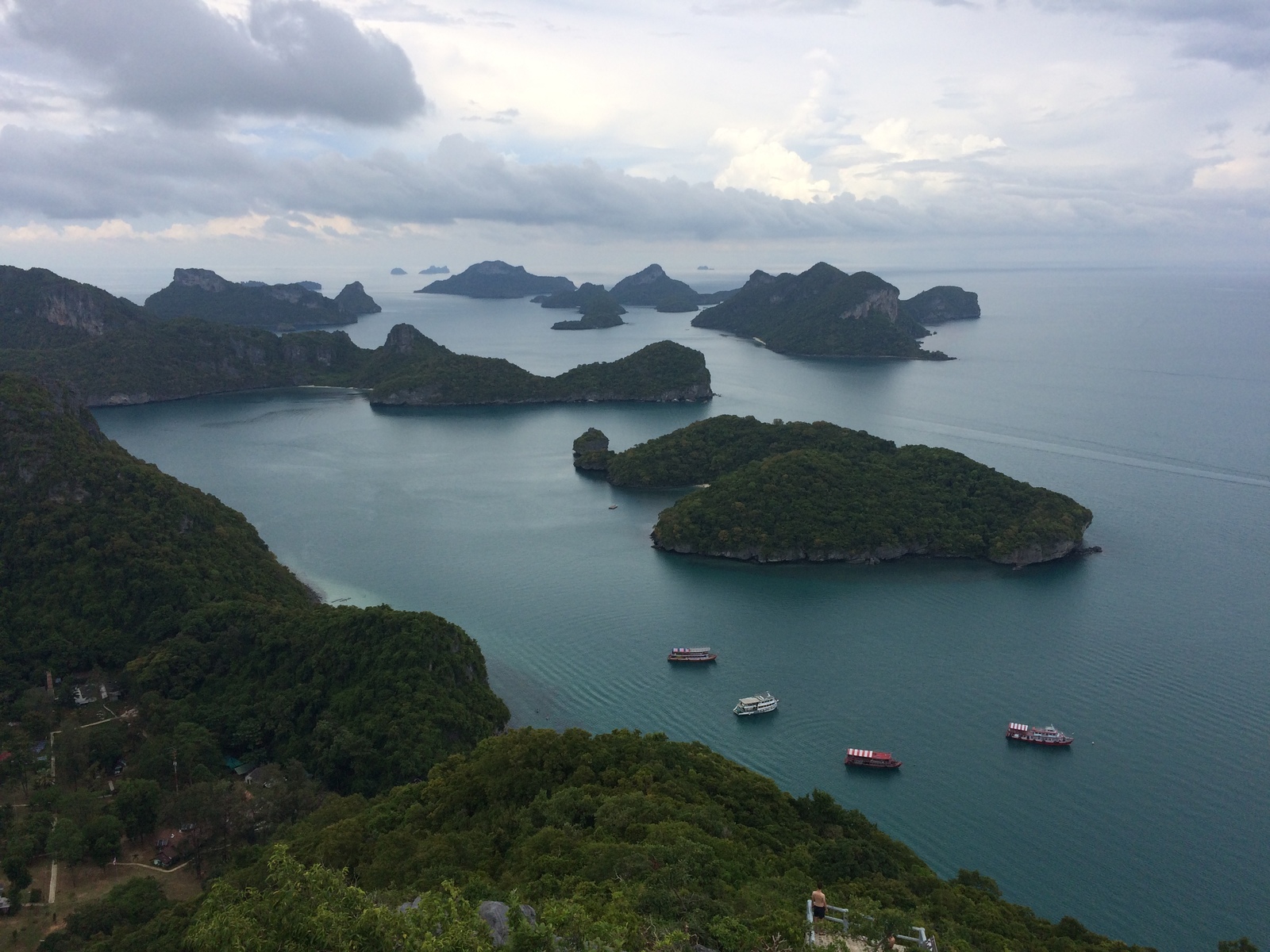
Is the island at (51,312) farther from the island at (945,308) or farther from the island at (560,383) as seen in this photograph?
the island at (945,308)

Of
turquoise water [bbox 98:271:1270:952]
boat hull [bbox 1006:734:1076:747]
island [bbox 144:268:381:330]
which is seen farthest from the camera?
island [bbox 144:268:381:330]

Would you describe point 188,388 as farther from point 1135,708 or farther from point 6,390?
point 1135,708

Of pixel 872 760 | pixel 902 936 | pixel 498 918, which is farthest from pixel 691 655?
pixel 498 918

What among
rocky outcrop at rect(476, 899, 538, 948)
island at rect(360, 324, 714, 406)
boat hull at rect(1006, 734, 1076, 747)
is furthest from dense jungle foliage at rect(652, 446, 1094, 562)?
island at rect(360, 324, 714, 406)

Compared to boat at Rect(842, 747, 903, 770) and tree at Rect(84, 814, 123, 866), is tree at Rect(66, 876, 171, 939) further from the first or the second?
boat at Rect(842, 747, 903, 770)

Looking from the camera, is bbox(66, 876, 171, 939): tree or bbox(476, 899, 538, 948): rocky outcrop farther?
bbox(66, 876, 171, 939): tree

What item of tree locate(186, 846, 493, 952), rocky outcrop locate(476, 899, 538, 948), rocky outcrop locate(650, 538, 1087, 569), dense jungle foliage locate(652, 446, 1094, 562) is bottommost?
rocky outcrop locate(650, 538, 1087, 569)

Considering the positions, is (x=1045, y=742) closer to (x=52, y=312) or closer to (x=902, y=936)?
(x=902, y=936)
